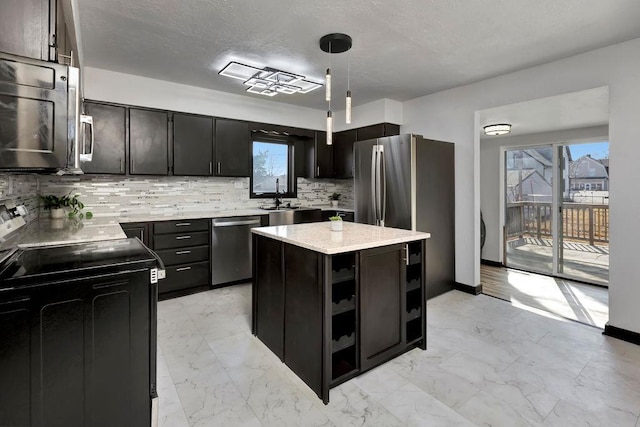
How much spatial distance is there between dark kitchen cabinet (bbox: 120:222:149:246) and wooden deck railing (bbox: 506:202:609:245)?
5.42 m

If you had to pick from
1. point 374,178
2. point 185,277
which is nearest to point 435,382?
point 374,178

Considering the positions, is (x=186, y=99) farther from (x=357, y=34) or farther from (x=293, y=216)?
(x=357, y=34)

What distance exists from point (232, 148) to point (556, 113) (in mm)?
4071

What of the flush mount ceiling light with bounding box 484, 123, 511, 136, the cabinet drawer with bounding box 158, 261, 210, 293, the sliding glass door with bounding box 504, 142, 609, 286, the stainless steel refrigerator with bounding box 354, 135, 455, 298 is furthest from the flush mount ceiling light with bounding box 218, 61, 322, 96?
the sliding glass door with bounding box 504, 142, 609, 286

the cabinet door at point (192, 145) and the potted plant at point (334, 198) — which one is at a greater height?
the cabinet door at point (192, 145)

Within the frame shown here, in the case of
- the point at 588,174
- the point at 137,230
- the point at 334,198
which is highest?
the point at 588,174

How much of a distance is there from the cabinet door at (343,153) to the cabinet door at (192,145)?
210cm

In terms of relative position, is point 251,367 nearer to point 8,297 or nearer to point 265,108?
point 8,297

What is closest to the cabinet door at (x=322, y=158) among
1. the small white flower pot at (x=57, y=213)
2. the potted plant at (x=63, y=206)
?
the potted plant at (x=63, y=206)

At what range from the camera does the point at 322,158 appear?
536cm

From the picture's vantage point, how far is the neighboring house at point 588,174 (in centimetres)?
438

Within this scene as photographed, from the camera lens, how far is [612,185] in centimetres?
285

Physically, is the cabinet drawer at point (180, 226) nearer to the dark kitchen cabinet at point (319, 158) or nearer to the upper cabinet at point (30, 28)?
the dark kitchen cabinet at point (319, 158)

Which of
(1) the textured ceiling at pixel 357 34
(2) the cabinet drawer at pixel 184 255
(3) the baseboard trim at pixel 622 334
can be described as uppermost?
(1) the textured ceiling at pixel 357 34
